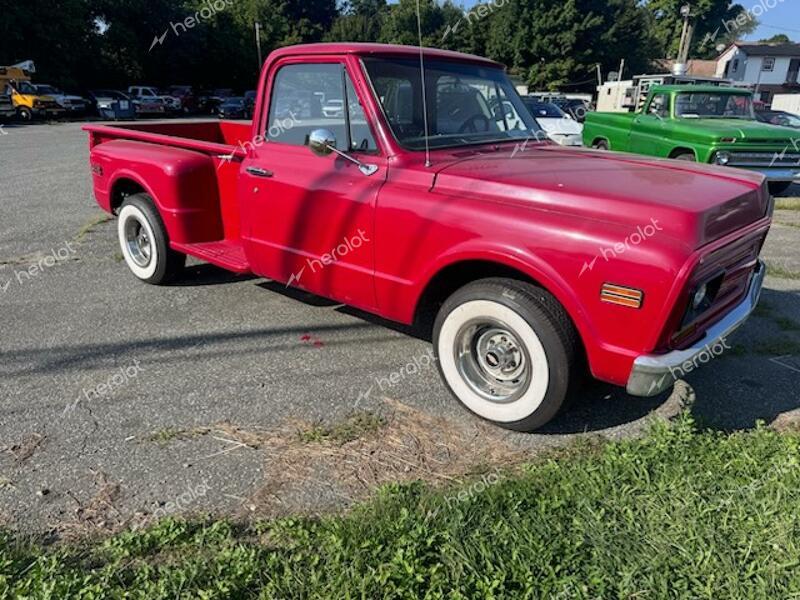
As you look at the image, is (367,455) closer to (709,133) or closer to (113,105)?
(709,133)

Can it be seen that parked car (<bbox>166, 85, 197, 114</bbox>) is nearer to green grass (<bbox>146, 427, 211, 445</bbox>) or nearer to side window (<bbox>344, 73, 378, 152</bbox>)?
side window (<bbox>344, 73, 378, 152</bbox>)

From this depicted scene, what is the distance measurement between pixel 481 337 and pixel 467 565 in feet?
4.58

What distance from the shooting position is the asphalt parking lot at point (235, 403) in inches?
113

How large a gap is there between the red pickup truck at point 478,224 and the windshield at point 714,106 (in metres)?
7.48

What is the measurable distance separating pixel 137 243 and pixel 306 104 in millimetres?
2575

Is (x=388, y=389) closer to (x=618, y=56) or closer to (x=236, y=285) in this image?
(x=236, y=285)

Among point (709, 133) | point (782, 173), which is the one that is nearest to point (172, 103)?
point (709, 133)

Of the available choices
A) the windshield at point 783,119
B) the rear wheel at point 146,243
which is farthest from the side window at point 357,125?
the windshield at point 783,119

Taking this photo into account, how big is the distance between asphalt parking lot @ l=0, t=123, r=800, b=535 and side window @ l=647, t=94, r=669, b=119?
5.91 metres

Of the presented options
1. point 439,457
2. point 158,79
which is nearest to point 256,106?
point 439,457

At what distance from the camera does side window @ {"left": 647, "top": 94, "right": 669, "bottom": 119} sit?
10.7 meters

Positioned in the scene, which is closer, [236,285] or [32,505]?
[32,505]

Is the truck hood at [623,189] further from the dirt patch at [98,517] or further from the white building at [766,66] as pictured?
the white building at [766,66]

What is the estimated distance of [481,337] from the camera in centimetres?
343
